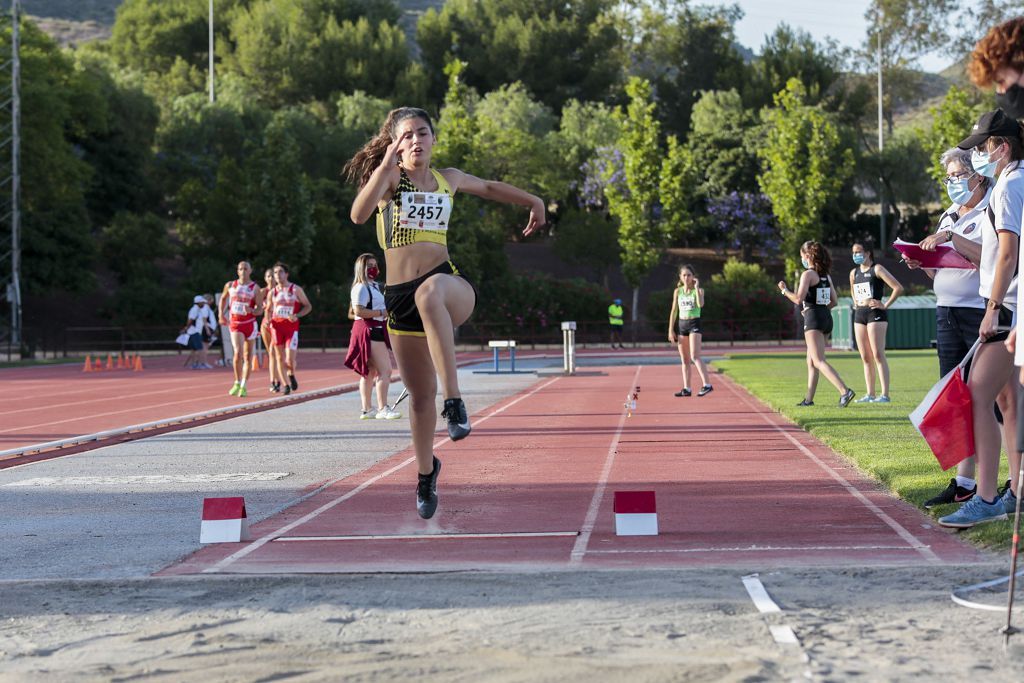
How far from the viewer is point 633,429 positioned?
13977mm

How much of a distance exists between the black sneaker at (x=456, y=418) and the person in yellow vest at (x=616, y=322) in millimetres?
40721

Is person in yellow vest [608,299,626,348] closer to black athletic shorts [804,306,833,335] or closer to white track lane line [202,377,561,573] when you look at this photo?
black athletic shorts [804,306,833,335]

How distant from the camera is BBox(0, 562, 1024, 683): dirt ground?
4113 mm

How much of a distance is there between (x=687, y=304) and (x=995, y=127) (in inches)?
488

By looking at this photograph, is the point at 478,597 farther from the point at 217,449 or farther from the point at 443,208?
the point at 217,449

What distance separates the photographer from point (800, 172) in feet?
195

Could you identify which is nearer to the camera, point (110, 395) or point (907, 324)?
point (110, 395)

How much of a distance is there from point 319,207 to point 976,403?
54924mm

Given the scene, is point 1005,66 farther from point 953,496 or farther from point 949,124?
point 949,124

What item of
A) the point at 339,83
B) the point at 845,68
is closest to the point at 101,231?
the point at 339,83

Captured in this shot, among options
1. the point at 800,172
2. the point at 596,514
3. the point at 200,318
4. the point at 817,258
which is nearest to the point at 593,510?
the point at 596,514

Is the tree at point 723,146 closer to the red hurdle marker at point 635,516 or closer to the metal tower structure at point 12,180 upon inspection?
the metal tower structure at point 12,180

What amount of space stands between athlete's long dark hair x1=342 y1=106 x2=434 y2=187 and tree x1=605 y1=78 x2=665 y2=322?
160 ft

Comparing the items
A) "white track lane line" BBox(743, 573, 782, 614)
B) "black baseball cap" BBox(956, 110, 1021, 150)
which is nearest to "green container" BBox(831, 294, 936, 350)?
"black baseball cap" BBox(956, 110, 1021, 150)
